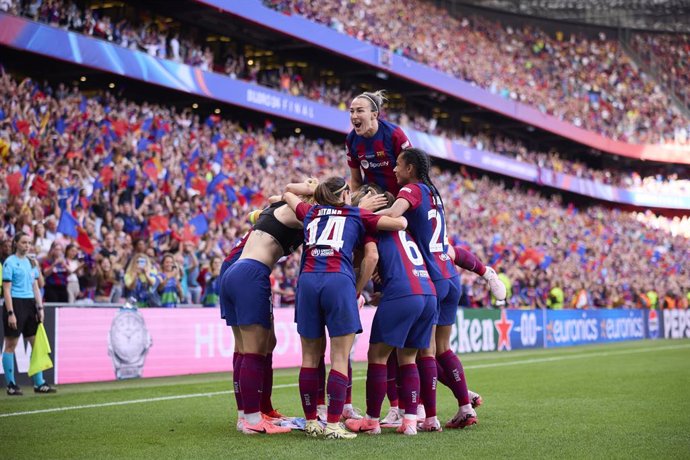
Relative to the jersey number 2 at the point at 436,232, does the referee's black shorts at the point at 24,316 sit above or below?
below

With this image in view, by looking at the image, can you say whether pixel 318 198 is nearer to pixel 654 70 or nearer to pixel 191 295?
pixel 191 295

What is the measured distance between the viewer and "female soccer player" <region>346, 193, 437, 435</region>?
297 inches

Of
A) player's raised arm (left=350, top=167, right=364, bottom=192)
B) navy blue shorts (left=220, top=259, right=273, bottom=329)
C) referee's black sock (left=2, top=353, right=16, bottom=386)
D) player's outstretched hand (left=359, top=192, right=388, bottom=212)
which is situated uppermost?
player's raised arm (left=350, top=167, right=364, bottom=192)

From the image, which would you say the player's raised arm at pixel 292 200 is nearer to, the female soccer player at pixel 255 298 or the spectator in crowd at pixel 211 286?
the female soccer player at pixel 255 298

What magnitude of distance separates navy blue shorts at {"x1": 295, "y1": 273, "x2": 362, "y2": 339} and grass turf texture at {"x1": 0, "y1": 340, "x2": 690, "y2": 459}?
0.89 metres

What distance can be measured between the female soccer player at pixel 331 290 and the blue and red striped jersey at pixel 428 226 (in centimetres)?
45

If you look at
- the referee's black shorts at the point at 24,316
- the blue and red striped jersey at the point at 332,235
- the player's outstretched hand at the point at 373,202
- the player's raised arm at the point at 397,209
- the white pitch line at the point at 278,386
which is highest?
the player's outstretched hand at the point at 373,202

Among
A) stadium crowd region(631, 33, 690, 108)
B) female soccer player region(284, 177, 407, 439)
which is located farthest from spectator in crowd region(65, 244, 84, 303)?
stadium crowd region(631, 33, 690, 108)

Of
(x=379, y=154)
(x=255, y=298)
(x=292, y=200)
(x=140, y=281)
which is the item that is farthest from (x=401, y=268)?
(x=140, y=281)

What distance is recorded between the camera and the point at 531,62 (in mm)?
53719

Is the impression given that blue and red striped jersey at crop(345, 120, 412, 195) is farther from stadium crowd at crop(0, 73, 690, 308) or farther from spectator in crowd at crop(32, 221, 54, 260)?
spectator in crowd at crop(32, 221, 54, 260)

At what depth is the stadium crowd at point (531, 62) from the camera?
1531 inches

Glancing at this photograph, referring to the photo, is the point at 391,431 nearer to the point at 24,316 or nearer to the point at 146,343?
the point at 24,316

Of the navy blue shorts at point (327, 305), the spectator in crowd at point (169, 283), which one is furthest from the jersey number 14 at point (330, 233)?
the spectator in crowd at point (169, 283)
